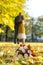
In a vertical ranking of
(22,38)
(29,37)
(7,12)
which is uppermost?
(7,12)

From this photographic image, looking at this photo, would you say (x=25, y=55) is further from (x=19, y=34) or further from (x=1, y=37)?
(x=1, y=37)

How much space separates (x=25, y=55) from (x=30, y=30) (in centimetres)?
6069

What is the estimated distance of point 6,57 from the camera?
6.88 metres

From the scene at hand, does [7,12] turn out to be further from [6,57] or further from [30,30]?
[30,30]

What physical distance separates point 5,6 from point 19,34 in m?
3.49

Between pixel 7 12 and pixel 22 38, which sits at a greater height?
pixel 7 12

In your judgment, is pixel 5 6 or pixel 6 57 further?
pixel 5 6

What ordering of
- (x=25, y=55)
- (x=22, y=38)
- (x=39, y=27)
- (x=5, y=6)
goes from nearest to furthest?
(x=25, y=55) < (x=22, y=38) < (x=5, y=6) < (x=39, y=27)

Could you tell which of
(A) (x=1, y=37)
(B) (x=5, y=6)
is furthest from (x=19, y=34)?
(A) (x=1, y=37)

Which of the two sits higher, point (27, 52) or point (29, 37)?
point (27, 52)

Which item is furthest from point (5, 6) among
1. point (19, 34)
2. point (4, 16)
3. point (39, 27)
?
A: point (39, 27)

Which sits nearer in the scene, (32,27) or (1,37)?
(1,37)

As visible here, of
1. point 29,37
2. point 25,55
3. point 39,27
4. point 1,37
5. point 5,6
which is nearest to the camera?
point 25,55

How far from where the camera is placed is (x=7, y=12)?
21.0 m
